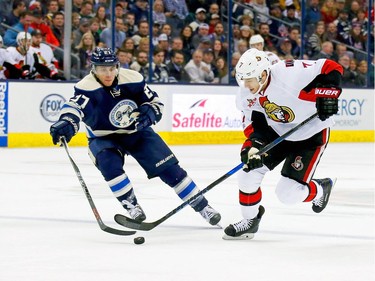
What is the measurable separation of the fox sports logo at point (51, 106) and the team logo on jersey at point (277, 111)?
644cm

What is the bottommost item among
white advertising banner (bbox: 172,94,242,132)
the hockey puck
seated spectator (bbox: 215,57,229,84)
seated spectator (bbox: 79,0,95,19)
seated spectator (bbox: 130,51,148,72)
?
white advertising banner (bbox: 172,94,242,132)

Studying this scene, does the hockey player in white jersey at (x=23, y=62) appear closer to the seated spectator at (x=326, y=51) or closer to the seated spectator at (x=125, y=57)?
the seated spectator at (x=125, y=57)

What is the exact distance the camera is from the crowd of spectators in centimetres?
1078

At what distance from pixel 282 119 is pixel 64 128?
3.35 feet

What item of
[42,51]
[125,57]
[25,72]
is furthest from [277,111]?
[125,57]

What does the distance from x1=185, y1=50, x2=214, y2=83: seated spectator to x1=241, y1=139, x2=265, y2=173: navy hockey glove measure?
755 cm

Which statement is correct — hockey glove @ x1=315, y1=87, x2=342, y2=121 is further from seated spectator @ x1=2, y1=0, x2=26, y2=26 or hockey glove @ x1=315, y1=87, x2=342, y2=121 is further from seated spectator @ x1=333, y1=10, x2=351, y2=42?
seated spectator @ x1=333, y1=10, x2=351, y2=42

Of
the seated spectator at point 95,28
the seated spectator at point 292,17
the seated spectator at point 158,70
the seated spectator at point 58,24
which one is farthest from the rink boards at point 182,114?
the seated spectator at point 292,17

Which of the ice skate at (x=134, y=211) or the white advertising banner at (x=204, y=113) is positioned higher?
the ice skate at (x=134, y=211)

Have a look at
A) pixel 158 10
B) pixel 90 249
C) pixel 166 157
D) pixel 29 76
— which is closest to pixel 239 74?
pixel 166 157

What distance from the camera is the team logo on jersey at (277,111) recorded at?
14.2 ft

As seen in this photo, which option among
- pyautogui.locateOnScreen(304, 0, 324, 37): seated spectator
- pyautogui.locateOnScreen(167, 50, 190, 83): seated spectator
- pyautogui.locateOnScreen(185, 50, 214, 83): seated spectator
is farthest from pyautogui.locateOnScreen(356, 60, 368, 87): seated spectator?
pyautogui.locateOnScreen(167, 50, 190, 83): seated spectator

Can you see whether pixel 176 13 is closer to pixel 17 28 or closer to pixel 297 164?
pixel 17 28

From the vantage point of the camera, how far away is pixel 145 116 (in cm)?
448
